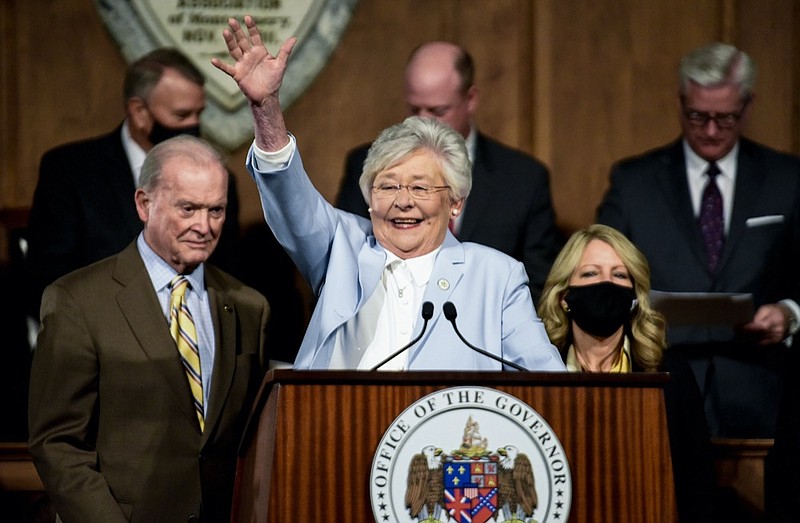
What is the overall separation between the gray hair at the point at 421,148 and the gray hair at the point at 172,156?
0.56 metres

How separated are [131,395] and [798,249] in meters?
2.19

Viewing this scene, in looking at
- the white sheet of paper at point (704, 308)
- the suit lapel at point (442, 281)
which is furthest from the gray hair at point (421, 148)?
the white sheet of paper at point (704, 308)

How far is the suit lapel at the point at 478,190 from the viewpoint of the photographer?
4531mm

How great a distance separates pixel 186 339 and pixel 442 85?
140 cm

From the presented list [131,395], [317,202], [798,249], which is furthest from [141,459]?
[798,249]

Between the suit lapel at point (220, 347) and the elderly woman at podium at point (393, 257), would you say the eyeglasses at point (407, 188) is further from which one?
the suit lapel at point (220, 347)

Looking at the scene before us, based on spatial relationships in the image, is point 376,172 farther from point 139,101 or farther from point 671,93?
point 671,93

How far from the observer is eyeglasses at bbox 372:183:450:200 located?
3188 millimetres

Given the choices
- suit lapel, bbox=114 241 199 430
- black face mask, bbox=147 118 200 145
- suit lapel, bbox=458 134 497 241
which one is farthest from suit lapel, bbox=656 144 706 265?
suit lapel, bbox=114 241 199 430

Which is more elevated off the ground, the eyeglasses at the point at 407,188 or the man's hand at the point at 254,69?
the man's hand at the point at 254,69

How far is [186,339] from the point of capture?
138 inches

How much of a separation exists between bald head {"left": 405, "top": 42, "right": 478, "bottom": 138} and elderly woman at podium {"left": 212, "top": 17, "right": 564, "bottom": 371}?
48.1 inches

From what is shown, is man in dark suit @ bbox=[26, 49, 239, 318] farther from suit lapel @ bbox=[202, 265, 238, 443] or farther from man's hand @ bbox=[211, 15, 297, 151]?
man's hand @ bbox=[211, 15, 297, 151]

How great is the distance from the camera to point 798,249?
448 centimetres
